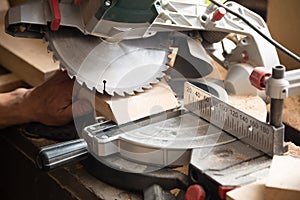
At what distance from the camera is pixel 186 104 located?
125cm

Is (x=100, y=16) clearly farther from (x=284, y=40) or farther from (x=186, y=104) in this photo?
(x=284, y=40)

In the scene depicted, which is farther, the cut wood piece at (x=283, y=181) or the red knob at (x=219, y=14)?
the red knob at (x=219, y=14)

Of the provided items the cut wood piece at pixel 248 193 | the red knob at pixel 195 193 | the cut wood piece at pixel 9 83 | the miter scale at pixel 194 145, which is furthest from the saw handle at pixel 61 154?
the cut wood piece at pixel 9 83

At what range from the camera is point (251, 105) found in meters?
1.30

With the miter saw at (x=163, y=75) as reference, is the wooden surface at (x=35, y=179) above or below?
below

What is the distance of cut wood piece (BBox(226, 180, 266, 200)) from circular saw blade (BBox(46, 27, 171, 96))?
16.0 inches

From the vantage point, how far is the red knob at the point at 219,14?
50.0 inches

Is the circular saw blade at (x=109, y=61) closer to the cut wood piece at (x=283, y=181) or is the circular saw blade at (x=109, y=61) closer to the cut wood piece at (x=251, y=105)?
the cut wood piece at (x=251, y=105)

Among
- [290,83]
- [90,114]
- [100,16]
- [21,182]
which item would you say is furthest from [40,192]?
[290,83]

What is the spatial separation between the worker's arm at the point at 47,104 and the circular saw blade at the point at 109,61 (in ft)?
0.30

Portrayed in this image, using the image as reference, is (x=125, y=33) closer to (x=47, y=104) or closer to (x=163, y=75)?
(x=163, y=75)

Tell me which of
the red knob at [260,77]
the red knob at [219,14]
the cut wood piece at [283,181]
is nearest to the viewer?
the cut wood piece at [283,181]

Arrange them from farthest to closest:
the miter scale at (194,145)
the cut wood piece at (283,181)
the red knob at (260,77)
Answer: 1. the red knob at (260,77)
2. the miter scale at (194,145)
3. the cut wood piece at (283,181)

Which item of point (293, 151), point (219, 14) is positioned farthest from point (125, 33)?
point (293, 151)
